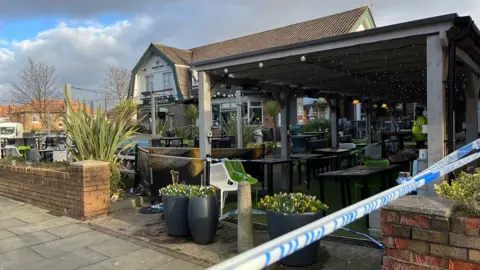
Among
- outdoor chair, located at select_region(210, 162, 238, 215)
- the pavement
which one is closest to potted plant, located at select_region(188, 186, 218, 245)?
the pavement

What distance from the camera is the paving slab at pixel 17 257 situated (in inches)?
163

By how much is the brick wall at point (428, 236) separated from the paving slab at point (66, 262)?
316cm

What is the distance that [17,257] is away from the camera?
429 centimetres

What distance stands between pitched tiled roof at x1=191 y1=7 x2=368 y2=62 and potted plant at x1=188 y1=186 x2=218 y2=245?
1496 cm

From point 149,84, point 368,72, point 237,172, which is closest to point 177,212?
point 237,172

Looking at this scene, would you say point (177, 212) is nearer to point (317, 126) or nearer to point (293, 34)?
point (317, 126)

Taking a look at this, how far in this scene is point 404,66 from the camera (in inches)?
267

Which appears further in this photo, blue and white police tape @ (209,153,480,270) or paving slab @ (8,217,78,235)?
paving slab @ (8,217,78,235)

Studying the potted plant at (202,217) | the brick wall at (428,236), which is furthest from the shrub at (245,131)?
the brick wall at (428,236)

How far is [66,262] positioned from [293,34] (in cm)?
2101

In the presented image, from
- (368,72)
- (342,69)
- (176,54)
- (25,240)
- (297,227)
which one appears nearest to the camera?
(297,227)

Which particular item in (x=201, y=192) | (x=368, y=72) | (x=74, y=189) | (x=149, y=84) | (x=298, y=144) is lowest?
(x=74, y=189)

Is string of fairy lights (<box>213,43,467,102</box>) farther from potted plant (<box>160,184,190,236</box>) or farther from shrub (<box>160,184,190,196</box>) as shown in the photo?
potted plant (<box>160,184,190,236</box>)

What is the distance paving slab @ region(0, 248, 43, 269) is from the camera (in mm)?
4129
